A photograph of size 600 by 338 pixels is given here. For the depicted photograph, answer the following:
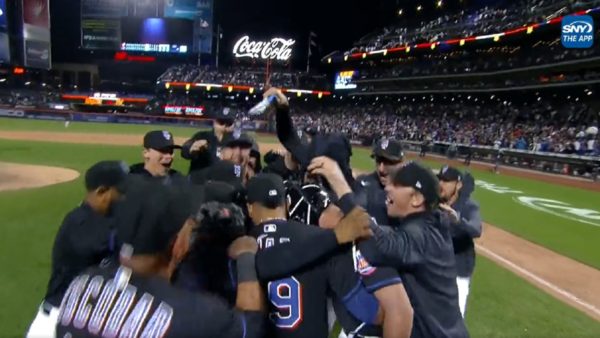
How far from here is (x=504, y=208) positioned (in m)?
16.0

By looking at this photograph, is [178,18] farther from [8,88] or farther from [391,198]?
[391,198]

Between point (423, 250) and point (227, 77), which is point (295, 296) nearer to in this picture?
point (423, 250)

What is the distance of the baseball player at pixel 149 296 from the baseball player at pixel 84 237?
3.77 ft

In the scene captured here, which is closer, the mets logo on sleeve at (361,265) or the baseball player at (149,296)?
the baseball player at (149,296)

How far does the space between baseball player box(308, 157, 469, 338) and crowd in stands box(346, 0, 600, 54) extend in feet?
115

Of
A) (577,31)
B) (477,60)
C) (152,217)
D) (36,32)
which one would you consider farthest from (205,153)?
(36,32)

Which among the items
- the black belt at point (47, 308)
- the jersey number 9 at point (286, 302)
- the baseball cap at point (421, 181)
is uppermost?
the baseball cap at point (421, 181)

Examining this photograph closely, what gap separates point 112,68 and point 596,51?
205ft

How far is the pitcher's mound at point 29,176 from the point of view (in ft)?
45.1

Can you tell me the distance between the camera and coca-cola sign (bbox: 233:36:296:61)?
213 ft

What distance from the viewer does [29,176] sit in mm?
15281

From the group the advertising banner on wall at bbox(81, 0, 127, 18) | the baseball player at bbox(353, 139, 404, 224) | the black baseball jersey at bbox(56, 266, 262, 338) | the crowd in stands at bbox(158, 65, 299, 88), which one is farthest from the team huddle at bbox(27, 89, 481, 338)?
the advertising banner on wall at bbox(81, 0, 127, 18)
